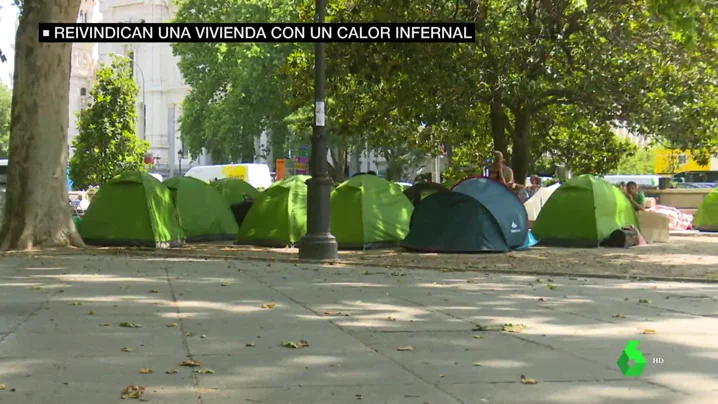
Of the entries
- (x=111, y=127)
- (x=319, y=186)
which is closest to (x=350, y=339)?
(x=319, y=186)

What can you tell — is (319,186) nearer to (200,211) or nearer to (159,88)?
(200,211)

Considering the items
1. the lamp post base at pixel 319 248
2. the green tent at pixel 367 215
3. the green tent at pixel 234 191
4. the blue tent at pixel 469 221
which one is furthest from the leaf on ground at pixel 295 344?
the green tent at pixel 234 191

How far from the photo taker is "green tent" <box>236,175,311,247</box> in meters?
19.8

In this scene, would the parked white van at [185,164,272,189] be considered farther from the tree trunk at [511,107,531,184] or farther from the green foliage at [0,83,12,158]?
the green foliage at [0,83,12,158]

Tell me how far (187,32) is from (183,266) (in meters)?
4.74

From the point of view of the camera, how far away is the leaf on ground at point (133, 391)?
17.3 feet

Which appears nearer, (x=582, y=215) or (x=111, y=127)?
(x=582, y=215)

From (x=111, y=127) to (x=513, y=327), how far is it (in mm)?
35730

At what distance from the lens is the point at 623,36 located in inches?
927

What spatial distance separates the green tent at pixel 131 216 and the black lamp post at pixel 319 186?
4486 mm

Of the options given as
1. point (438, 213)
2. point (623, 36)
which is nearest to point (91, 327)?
point (438, 213)

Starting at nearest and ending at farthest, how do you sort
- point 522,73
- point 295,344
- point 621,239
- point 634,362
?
point 634,362
point 295,344
point 621,239
point 522,73

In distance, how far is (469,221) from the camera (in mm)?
17828

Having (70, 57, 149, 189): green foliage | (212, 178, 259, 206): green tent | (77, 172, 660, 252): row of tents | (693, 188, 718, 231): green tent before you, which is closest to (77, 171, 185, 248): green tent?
(77, 172, 660, 252): row of tents
